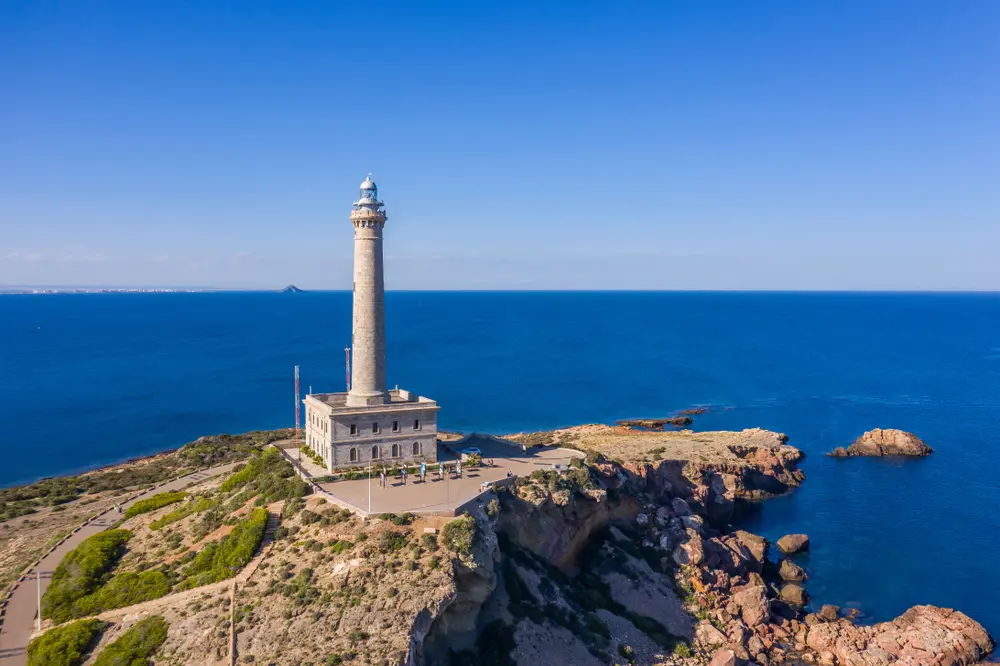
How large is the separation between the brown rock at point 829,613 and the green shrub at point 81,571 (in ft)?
133

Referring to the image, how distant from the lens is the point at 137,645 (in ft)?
95.0

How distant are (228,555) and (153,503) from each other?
14494 millimetres

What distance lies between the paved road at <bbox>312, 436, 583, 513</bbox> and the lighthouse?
1573 mm

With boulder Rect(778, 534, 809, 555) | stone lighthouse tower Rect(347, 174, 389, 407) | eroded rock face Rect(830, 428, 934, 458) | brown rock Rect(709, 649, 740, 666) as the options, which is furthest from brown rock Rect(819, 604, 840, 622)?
eroded rock face Rect(830, 428, 934, 458)

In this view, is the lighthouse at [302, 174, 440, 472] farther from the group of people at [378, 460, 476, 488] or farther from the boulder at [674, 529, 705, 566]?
the boulder at [674, 529, 705, 566]

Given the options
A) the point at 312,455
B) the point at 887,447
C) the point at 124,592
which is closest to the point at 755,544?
the point at 312,455

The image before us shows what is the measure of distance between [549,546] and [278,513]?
1533cm

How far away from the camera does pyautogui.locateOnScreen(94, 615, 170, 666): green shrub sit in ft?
92.8

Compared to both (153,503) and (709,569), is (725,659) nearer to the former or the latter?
(709,569)

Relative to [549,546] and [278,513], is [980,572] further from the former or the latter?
[278,513]

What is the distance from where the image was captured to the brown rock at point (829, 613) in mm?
40812

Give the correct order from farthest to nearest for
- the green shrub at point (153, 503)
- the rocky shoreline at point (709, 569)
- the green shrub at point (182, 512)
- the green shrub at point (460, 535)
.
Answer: the green shrub at point (153, 503) < the green shrub at point (182, 512) < the rocky shoreline at point (709, 569) < the green shrub at point (460, 535)

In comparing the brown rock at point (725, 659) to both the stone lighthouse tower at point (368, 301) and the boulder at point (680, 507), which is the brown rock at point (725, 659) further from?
the stone lighthouse tower at point (368, 301)

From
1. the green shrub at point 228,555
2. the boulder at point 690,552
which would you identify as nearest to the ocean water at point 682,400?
the boulder at point 690,552
